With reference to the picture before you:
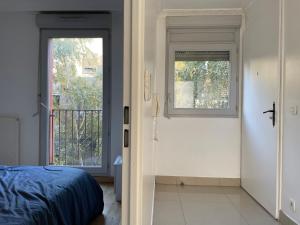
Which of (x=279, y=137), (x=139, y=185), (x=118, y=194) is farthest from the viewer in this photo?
(x=118, y=194)

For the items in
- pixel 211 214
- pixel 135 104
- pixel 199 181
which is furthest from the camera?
pixel 199 181

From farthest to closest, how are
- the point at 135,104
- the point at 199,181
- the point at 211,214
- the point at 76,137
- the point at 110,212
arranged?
the point at 76,137
the point at 199,181
the point at 110,212
the point at 211,214
the point at 135,104

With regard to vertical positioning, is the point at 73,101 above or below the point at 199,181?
above

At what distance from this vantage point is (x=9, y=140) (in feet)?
15.5

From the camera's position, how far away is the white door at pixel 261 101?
3176mm

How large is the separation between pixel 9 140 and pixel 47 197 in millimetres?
2844

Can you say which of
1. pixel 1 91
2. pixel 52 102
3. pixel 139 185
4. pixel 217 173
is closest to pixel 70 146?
pixel 52 102

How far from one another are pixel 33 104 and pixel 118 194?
197cm

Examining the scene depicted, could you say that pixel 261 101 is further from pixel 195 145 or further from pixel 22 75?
pixel 22 75

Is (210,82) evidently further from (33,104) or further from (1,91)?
(1,91)

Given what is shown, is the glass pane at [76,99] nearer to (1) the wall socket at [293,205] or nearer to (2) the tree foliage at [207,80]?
(2) the tree foliage at [207,80]

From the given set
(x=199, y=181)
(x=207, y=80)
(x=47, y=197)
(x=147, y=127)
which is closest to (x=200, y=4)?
(x=207, y=80)

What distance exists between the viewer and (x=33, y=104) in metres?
4.75

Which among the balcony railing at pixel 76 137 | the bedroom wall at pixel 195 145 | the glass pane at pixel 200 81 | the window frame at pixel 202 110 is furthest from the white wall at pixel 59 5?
the balcony railing at pixel 76 137
